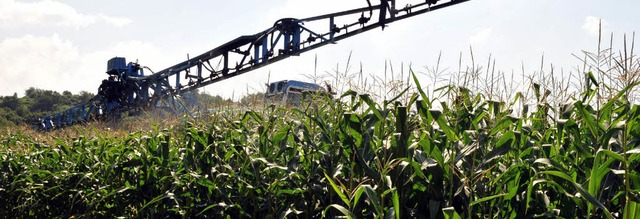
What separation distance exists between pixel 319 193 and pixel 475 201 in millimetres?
935

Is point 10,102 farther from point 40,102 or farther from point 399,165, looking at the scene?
point 399,165

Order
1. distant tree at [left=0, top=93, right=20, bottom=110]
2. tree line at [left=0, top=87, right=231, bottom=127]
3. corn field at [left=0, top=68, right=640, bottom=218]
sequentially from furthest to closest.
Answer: distant tree at [left=0, top=93, right=20, bottom=110]
tree line at [left=0, top=87, right=231, bottom=127]
corn field at [left=0, top=68, right=640, bottom=218]

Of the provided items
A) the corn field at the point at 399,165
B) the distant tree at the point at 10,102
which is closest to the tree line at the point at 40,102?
the distant tree at the point at 10,102

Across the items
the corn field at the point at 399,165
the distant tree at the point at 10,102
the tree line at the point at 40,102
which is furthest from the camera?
the distant tree at the point at 10,102

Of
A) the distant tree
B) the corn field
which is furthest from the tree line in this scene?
the corn field

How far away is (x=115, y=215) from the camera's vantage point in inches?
185

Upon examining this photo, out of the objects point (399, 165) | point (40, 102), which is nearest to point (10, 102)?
point (40, 102)

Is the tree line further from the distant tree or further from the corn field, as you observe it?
the corn field

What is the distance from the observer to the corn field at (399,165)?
2633mm

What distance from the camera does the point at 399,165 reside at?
2771 millimetres

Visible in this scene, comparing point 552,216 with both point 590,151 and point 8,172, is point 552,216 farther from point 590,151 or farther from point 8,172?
point 8,172

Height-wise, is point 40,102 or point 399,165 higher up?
point 399,165

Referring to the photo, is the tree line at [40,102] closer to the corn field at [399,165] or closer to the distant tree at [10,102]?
the distant tree at [10,102]

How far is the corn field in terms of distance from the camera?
263cm
